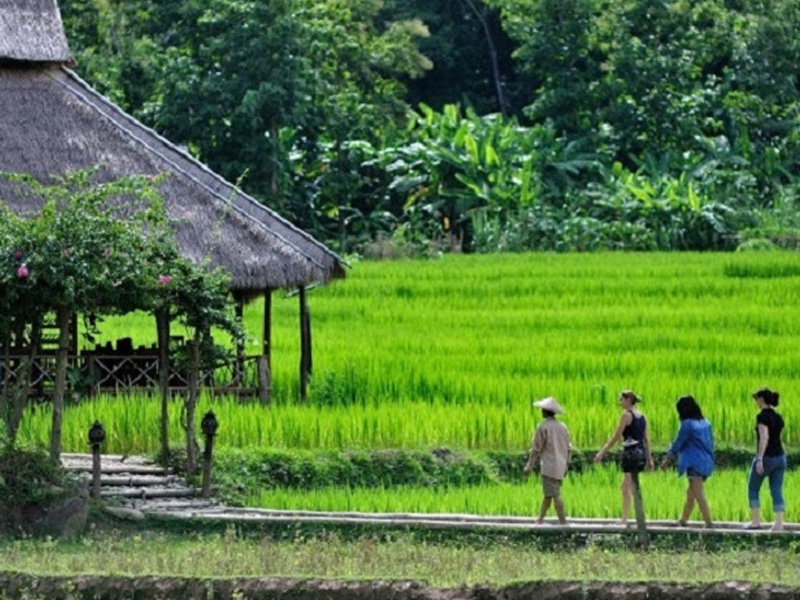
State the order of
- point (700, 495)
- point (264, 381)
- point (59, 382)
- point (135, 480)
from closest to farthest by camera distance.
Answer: point (700, 495)
point (59, 382)
point (135, 480)
point (264, 381)

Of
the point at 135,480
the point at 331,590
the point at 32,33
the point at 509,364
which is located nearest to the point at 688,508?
the point at 331,590

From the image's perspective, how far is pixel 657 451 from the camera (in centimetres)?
1920

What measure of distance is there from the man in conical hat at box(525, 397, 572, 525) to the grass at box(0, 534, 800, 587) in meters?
0.74

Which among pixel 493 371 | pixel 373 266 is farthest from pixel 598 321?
pixel 373 266

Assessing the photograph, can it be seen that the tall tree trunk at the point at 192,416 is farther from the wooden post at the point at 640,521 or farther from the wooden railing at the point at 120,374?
the wooden post at the point at 640,521

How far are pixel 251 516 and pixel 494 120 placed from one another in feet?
78.8

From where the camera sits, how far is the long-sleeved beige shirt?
1579 cm

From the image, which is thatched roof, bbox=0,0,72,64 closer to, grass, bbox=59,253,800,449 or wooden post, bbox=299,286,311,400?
wooden post, bbox=299,286,311,400

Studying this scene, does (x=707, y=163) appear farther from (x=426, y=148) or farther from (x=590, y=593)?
(x=590, y=593)

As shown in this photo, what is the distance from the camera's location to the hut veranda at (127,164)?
Result: 22453 mm

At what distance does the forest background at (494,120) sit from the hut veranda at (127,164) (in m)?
12.4

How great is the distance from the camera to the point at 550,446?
15852mm

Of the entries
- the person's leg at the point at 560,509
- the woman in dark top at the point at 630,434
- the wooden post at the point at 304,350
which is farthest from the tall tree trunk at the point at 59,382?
the wooden post at the point at 304,350

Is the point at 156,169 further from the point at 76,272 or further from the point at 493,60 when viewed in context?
the point at 493,60
